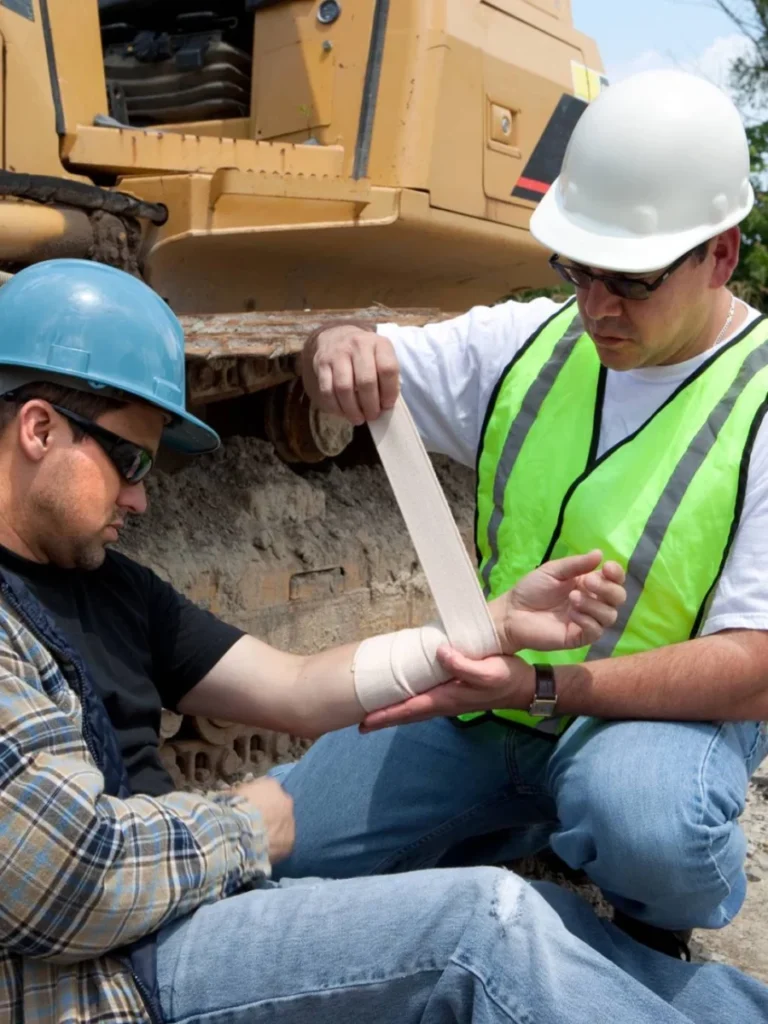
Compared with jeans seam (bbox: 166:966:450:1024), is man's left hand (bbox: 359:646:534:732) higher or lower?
higher

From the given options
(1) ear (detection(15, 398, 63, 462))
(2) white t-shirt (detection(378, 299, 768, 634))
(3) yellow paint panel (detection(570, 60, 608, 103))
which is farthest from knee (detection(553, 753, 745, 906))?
(3) yellow paint panel (detection(570, 60, 608, 103))

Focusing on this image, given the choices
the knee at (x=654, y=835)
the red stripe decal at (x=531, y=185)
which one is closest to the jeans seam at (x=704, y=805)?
the knee at (x=654, y=835)

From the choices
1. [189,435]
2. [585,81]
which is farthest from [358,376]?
[585,81]

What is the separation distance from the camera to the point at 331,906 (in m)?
1.82

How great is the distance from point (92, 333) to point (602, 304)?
3.13 ft

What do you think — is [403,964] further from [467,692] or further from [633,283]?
[633,283]

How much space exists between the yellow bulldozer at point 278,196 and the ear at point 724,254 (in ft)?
3.67

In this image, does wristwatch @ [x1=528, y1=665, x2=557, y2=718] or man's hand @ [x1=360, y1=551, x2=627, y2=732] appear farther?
wristwatch @ [x1=528, y1=665, x2=557, y2=718]

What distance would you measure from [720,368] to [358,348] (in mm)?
711

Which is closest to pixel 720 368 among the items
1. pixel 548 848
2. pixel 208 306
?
pixel 548 848

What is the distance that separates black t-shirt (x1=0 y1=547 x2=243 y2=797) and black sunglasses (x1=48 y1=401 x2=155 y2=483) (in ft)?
0.68

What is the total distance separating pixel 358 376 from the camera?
240cm

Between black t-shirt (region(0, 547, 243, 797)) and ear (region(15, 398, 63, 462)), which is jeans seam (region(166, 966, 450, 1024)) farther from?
ear (region(15, 398, 63, 462))

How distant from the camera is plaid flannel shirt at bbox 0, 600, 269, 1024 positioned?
1.60m
